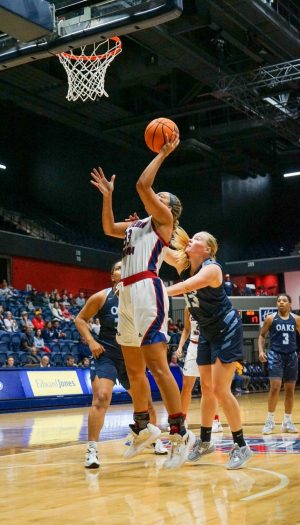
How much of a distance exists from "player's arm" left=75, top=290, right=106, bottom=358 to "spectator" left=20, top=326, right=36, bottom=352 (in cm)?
1183

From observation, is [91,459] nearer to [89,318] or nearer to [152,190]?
[89,318]

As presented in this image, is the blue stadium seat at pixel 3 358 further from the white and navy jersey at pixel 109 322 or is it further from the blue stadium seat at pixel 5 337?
the white and navy jersey at pixel 109 322

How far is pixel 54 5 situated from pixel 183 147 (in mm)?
20326

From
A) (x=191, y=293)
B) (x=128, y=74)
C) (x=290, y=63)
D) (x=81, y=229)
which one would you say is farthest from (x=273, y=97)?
(x=191, y=293)

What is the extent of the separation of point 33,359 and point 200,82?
12.5 meters

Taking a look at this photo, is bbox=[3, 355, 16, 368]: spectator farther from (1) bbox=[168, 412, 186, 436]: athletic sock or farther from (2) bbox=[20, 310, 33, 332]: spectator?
(1) bbox=[168, 412, 186, 436]: athletic sock

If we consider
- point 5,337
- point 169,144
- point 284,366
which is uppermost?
point 169,144

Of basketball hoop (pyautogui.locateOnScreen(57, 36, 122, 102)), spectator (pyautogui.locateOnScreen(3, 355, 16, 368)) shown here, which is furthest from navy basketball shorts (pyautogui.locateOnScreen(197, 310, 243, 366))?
spectator (pyautogui.locateOnScreen(3, 355, 16, 368))

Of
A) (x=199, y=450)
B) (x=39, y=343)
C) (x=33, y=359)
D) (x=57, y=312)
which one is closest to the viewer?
(x=199, y=450)

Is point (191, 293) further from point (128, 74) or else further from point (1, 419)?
point (128, 74)

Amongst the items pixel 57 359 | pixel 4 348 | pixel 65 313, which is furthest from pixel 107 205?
pixel 65 313

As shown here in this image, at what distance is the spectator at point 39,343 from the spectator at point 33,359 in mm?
661

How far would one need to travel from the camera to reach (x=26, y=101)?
25.4m

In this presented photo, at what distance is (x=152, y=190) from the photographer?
521cm
